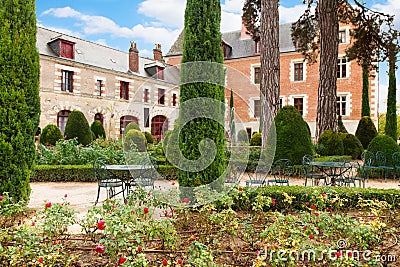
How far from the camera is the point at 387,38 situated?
12.1 metres

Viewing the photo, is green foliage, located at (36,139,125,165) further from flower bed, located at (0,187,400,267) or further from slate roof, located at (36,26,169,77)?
slate roof, located at (36,26,169,77)

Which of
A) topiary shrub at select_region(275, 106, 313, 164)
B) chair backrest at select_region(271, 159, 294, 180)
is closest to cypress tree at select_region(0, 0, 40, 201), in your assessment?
chair backrest at select_region(271, 159, 294, 180)

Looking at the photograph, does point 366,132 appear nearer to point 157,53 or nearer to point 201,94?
point 201,94

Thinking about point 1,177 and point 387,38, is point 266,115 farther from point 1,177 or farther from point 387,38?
point 1,177

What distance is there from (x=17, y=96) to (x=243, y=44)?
21.5 metres

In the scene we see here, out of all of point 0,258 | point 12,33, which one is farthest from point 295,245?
point 12,33

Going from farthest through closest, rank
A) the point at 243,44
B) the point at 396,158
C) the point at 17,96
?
the point at 243,44, the point at 396,158, the point at 17,96

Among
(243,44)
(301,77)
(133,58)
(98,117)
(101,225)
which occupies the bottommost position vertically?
(101,225)

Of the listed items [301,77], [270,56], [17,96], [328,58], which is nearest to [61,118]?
[270,56]

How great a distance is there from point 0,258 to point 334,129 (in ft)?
35.1

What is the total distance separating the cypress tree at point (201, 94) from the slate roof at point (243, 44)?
18.6 metres

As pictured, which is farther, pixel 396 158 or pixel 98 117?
pixel 98 117

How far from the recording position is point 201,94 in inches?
189

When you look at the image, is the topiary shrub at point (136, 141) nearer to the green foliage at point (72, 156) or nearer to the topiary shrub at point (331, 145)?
the green foliage at point (72, 156)
